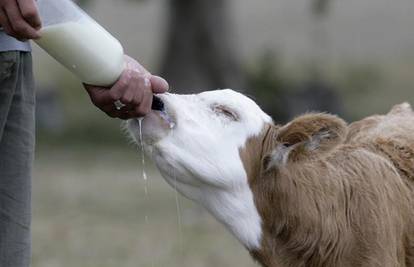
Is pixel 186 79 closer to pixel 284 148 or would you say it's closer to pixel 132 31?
pixel 132 31

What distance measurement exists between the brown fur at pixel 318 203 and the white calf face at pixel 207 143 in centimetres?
8

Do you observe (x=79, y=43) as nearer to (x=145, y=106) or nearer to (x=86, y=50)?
(x=86, y=50)

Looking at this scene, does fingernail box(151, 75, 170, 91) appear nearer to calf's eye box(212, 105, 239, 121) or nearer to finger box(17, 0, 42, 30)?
calf's eye box(212, 105, 239, 121)

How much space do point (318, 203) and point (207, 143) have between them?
0.70m

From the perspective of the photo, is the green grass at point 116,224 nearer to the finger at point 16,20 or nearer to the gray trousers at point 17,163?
the gray trousers at point 17,163

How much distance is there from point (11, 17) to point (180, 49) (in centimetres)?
2024

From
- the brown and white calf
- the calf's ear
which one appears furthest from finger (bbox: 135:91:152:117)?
the calf's ear

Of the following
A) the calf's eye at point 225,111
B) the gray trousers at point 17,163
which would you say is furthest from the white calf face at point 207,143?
the gray trousers at point 17,163

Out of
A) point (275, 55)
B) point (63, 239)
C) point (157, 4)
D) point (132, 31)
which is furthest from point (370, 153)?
point (157, 4)

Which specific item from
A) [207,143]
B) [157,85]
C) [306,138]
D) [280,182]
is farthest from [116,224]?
[157,85]

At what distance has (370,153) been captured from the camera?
6.11m

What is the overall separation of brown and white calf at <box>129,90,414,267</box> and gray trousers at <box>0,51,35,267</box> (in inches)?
19.9

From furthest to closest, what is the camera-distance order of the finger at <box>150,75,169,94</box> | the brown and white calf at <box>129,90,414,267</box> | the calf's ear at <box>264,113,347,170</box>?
the calf's ear at <box>264,113,347,170</box> → the brown and white calf at <box>129,90,414,267</box> → the finger at <box>150,75,169,94</box>

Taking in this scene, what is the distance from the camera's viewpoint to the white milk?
5.10 metres
